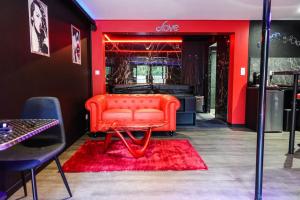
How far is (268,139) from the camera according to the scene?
396 centimetres

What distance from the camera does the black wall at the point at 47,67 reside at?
2.00m

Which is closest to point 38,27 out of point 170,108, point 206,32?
point 170,108

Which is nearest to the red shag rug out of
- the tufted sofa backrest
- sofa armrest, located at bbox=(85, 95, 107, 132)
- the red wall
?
sofa armrest, located at bbox=(85, 95, 107, 132)

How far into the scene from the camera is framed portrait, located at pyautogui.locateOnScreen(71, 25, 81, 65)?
375 centimetres

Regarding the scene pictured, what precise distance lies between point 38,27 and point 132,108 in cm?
233

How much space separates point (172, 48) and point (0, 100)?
5.44 metres

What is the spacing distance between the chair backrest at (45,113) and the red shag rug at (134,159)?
75 cm

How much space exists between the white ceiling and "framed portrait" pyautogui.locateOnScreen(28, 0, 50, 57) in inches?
48.8

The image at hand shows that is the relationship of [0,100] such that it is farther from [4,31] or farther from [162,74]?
[162,74]

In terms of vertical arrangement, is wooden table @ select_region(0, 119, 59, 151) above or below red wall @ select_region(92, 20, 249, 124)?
below

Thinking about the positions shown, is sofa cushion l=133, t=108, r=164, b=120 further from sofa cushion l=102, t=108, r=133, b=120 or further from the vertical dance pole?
the vertical dance pole

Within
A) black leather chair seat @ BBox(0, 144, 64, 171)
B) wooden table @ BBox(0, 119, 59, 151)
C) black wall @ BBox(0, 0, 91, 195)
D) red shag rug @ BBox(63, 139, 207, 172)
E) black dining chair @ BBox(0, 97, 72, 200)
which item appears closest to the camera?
wooden table @ BBox(0, 119, 59, 151)

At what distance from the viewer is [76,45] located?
3.91m

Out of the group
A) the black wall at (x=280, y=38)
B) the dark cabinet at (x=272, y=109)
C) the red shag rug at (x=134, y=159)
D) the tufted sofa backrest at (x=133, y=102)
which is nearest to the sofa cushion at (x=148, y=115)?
the tufted sofa backrest at (x=133, y=102)
